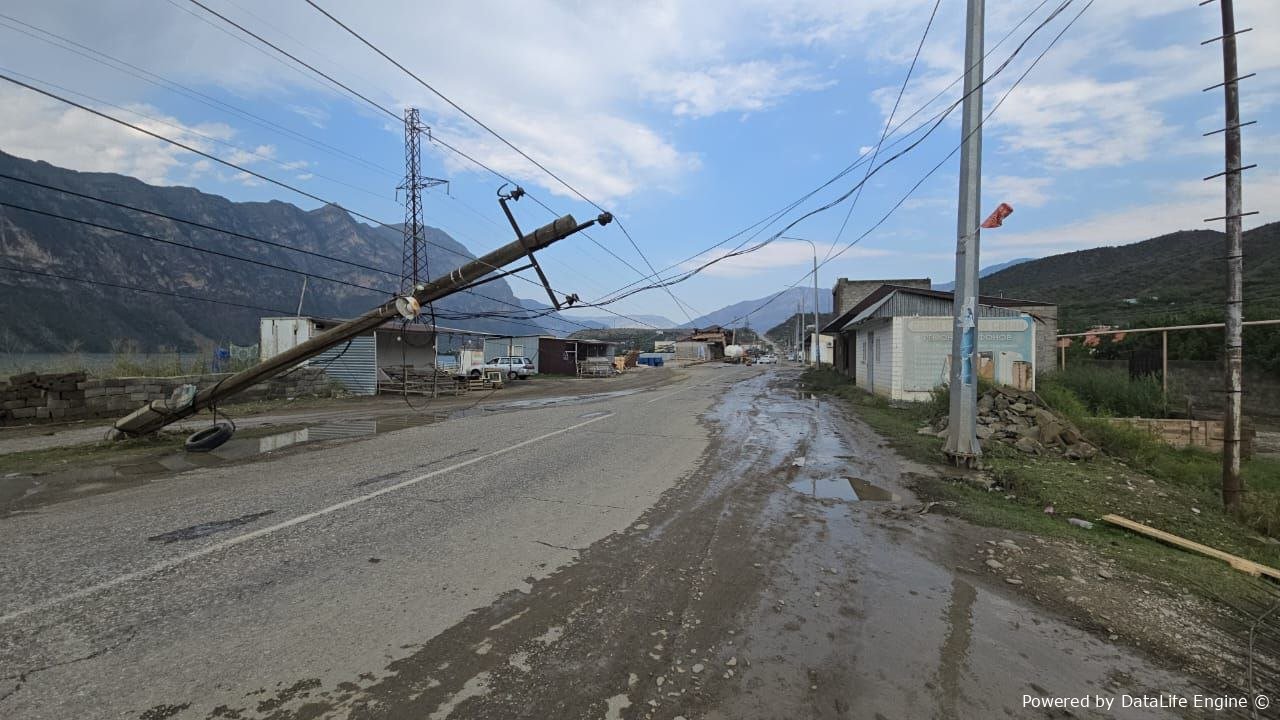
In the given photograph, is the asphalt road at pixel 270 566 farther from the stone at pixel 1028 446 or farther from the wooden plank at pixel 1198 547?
the stone at pixel 1028 446

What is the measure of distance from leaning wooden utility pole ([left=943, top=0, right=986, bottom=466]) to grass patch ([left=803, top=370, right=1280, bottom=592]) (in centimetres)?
65

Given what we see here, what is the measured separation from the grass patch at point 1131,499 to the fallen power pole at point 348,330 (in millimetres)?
7875

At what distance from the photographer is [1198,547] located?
5.29m

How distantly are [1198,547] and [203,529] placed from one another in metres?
9.33

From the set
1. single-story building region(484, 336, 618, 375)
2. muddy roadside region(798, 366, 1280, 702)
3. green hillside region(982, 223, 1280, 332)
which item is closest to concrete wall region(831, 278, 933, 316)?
green hillside region(982, 223, 1280, 332)

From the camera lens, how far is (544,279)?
12.0 metres

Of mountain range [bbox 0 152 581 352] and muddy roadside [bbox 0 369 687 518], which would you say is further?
mountain range [bbox 0 152 581 352]

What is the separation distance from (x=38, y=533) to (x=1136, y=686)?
27.9 feet

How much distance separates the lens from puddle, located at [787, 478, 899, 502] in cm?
691

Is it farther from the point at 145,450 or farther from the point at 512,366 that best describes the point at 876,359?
the point at 512,366

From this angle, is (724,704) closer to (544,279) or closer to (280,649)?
(280,649)

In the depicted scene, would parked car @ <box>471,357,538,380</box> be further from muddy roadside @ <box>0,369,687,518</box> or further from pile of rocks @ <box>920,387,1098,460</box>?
pile of rocks @ <box>920,387,1098,460</box>

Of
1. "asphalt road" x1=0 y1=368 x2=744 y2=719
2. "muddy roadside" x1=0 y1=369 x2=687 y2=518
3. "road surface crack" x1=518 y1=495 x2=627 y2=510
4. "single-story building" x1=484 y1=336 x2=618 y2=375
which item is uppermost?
"single-story building" x1=484 y1=336 x2=618 y2=375

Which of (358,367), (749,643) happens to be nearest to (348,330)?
(749,643)
